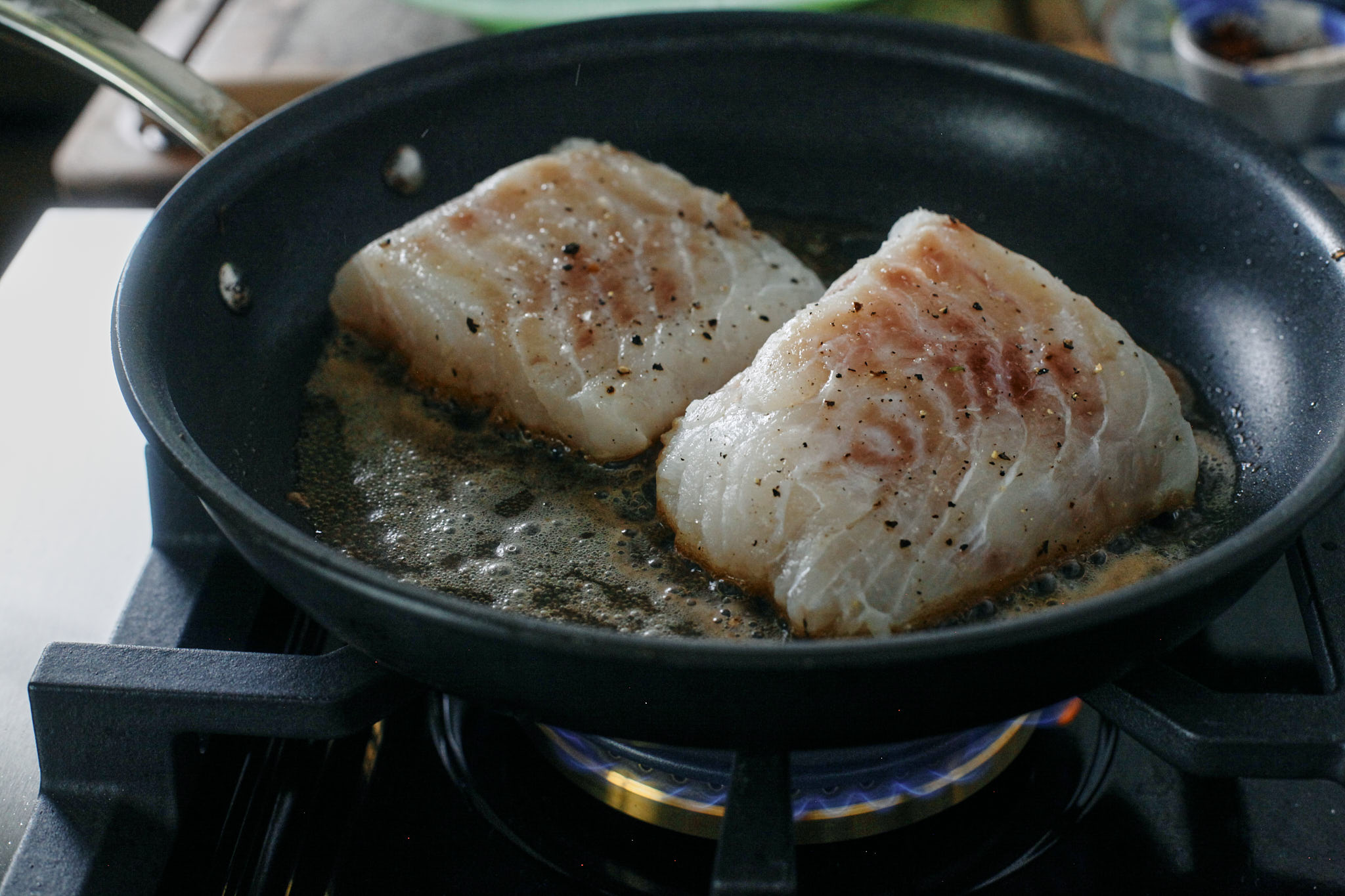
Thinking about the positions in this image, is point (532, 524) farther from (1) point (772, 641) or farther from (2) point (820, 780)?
(2) point (820, 780)

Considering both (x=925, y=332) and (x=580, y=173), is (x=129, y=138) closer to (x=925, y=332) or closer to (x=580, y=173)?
(x=580, y=173)

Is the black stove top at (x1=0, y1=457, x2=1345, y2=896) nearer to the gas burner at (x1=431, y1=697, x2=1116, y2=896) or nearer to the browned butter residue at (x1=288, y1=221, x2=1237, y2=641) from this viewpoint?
the gas burner at (x1=431, y1=697, x2=1116, y2=896)

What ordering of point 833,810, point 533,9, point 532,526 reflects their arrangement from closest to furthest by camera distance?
point 833,810
point 532,526
point 533,9

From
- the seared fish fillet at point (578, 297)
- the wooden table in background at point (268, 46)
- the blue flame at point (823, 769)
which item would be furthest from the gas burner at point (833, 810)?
the wooden table in background at point (268, 46)

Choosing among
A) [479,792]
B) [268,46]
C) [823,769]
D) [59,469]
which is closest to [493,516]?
[479,792]

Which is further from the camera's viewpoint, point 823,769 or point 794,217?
point 794,217

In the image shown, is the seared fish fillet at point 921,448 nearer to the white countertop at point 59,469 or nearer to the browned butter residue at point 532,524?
the browned butter residue at point 532,524

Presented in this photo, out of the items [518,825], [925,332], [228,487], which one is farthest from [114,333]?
[925,332]
